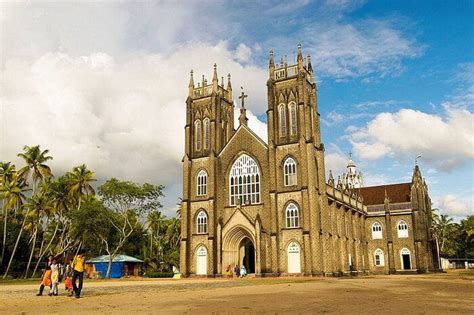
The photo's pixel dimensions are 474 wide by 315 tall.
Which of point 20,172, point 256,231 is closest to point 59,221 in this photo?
point 20,172

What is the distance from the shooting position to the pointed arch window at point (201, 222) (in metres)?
44.3

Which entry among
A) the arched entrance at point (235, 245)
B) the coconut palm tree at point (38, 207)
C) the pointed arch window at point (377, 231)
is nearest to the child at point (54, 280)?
the arched entrance at point (235, 245)

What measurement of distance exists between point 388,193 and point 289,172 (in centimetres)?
2892

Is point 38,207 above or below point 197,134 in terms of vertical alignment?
below

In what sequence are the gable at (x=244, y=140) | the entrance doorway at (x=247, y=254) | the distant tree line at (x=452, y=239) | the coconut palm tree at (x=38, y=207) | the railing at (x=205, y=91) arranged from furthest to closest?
the distant tree line at (x=452, y=239)
the coconut palm tree at (x=38, y=207)
the railing at (x=205, y=91)
the entrance doorway at (x=247, y=254)
the gable at (x=244, y=140)

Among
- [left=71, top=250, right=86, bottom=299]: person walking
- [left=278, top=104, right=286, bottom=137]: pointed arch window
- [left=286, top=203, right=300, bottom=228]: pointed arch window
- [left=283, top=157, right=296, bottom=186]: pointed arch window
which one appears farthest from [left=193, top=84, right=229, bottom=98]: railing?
[left=71, top=250, right=86, bottom=299]: person walking

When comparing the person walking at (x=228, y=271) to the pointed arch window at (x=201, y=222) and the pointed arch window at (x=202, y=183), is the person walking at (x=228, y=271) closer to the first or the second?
the pointed arch window at (x=201, y=222)

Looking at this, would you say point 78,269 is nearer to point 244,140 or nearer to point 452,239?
point 244,140

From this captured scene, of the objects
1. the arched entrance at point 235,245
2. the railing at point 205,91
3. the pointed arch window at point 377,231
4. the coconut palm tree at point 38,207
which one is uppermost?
the railing at point 205,91

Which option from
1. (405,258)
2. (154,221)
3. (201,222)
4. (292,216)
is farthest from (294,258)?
(154,221)

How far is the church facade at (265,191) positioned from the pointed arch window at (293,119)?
0.09 meters

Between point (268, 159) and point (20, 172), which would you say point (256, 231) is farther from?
point (20, 172)

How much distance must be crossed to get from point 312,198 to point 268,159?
5.92m

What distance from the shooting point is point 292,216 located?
40.3m
